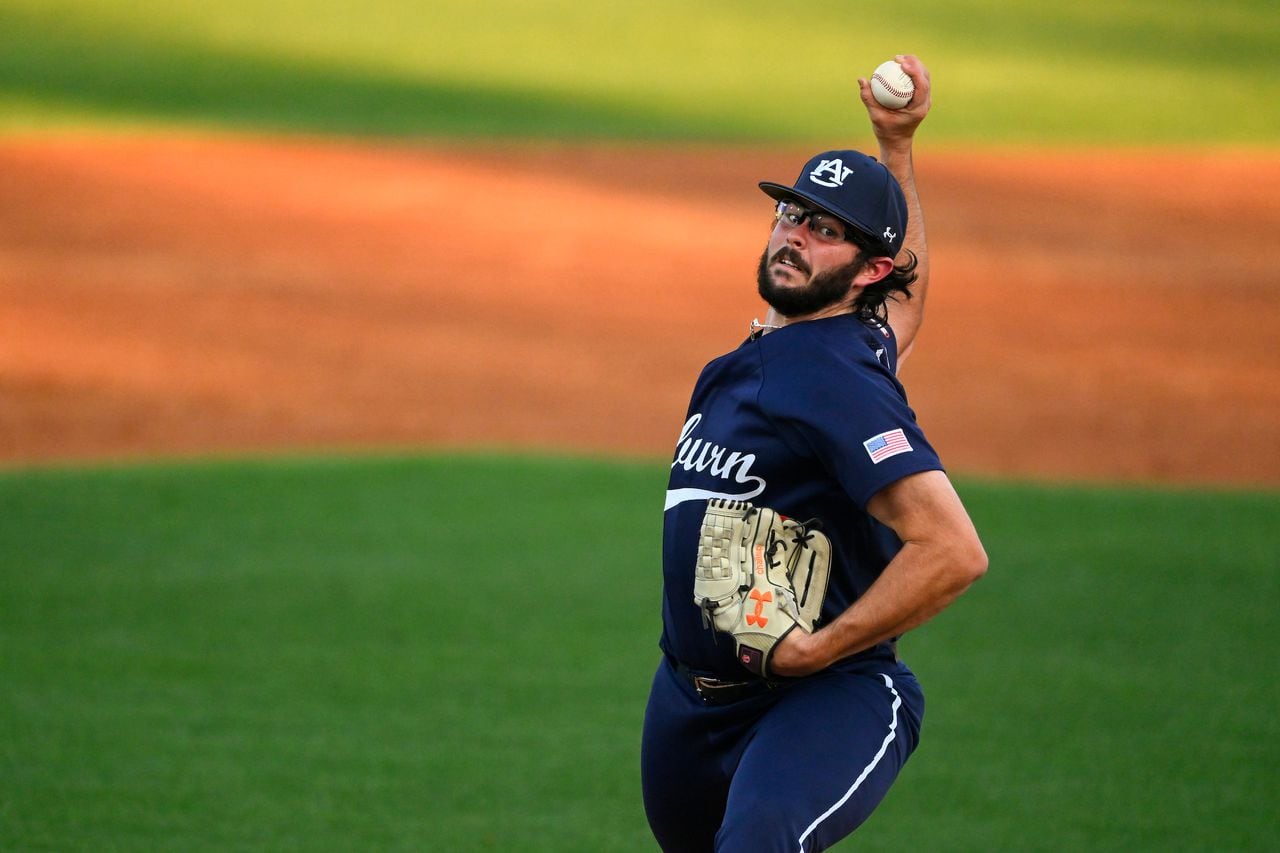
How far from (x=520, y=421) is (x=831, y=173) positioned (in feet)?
32.5

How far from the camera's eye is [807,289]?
362 centimetres

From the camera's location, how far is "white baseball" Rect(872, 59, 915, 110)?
4.19 metres

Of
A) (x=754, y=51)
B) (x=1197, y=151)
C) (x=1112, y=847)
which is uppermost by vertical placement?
Answer: (x=754, y=51)

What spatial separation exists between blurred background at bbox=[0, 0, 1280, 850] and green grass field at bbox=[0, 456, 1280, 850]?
0.03 metres

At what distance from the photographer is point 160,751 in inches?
247

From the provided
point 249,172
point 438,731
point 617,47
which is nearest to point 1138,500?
point 438,731

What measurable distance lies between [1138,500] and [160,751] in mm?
7284

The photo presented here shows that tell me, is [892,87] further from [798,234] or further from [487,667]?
[487,667]

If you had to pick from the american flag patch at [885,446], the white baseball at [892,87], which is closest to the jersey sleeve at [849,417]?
A: the american flag patch at [885,446]

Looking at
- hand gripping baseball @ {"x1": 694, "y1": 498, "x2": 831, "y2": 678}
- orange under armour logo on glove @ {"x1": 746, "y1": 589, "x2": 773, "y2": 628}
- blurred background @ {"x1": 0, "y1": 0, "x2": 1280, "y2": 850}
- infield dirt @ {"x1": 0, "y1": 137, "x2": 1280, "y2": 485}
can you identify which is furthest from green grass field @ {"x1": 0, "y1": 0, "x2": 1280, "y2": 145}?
orange under armour logo on glove @ {"x1": 746, "y1": 589, "x2": 773, "y2": 628}

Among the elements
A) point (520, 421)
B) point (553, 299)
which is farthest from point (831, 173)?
point (553, 299)

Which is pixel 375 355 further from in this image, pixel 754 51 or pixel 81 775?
pixel 754 51

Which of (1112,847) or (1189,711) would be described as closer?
(1112,847)

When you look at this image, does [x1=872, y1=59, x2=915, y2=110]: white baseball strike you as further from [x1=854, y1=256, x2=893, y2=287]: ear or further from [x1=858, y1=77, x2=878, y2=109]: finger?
[x1=854, y1=256, x2=893, y2=287]: ear
